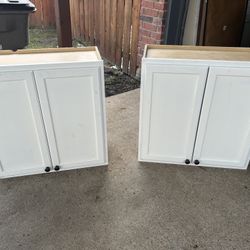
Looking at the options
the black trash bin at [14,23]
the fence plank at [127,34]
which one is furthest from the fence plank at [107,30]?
the black trash bin at [14,23]

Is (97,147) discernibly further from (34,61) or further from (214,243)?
(214,243)

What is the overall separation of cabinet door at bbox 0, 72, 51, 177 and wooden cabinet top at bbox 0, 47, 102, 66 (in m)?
0.12

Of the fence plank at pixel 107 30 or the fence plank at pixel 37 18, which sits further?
the fence plank at pixel 37 18

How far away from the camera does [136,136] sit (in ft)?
7.38

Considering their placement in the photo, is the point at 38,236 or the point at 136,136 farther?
the point at 136,136

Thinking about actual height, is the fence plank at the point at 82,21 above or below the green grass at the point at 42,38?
above

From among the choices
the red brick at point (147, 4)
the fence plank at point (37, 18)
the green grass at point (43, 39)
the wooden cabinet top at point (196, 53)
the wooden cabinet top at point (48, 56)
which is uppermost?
the red brick at point (147, 4)

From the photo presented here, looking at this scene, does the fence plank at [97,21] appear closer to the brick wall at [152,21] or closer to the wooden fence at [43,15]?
the brick wall at [152,21]

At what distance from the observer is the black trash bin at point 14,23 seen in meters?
2.01

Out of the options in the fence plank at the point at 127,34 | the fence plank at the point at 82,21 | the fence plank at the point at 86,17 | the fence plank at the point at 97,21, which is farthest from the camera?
the fence plank at the point at 82,21

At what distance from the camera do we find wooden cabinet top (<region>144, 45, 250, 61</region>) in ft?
5.25

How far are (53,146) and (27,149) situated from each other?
6.6 inches

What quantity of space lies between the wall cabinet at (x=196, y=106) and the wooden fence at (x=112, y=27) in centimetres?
149

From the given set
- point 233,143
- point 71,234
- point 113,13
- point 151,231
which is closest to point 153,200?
point 151,231
